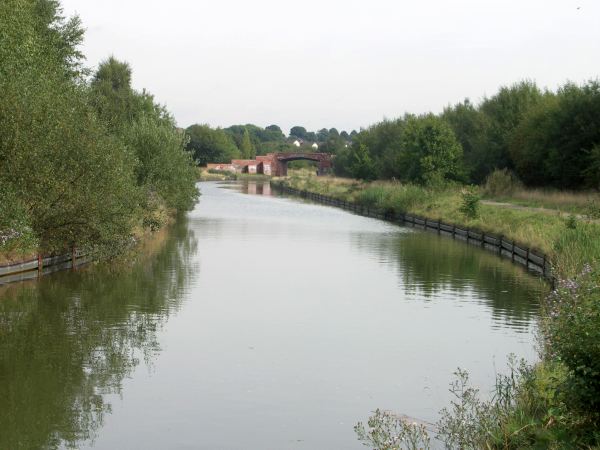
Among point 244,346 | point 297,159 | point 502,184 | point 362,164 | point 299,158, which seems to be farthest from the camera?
point 297,159

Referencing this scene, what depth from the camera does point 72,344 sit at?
19.0 m

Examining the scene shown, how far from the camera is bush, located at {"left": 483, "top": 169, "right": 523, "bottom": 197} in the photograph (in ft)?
222

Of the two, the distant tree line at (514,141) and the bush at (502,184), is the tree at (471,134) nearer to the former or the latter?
the distant tree line at (514,141)

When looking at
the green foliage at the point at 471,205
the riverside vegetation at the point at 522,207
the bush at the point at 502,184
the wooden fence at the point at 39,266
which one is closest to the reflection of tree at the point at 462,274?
the riverside vegetation at the point at 522,207

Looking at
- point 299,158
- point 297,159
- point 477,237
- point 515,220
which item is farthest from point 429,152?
point 297,159

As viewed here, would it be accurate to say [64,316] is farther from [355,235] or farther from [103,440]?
[355,235]

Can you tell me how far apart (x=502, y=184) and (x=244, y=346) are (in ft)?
174

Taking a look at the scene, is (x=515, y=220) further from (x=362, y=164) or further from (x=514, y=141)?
(x=362, y=164)

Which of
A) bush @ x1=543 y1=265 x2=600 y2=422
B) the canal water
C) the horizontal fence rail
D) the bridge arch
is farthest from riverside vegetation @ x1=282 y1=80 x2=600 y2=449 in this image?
the bridge arch

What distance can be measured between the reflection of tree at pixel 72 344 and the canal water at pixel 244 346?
2.0 inches

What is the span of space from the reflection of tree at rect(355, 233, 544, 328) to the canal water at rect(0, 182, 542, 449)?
6.0 inches

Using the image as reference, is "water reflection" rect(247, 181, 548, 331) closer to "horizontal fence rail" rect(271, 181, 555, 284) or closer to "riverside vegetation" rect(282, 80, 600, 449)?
"horizontal fence rail" rect(271, 181, 555, 284)

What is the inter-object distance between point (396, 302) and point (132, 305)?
8660 mm

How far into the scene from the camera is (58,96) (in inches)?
1209
